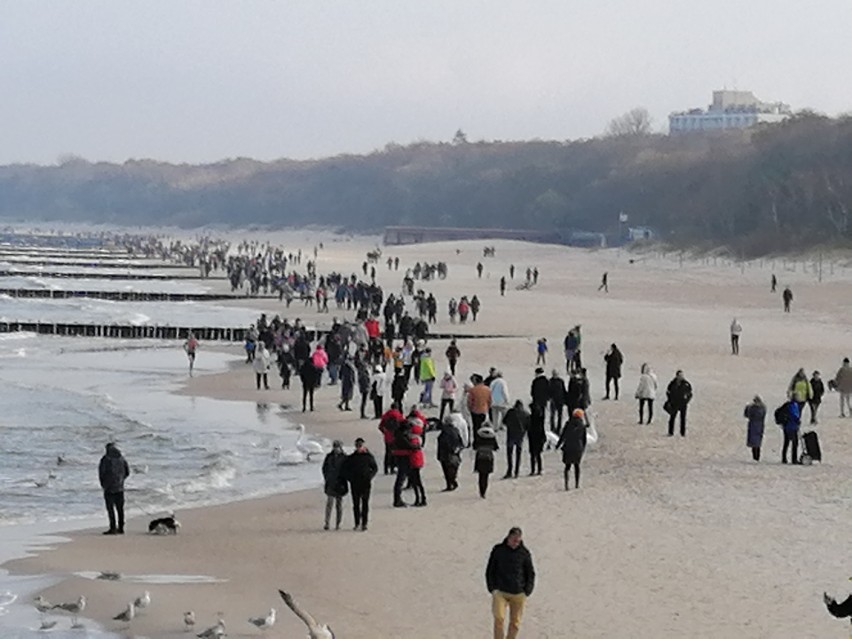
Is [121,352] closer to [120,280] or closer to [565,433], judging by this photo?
[565,433]

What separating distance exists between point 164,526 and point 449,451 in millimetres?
3644

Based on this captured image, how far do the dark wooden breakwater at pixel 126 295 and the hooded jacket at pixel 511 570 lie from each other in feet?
174

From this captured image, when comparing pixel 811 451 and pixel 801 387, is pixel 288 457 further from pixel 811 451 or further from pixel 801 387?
pixel 801 387

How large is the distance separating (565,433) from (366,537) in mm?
3050

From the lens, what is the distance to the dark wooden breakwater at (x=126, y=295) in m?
65.4

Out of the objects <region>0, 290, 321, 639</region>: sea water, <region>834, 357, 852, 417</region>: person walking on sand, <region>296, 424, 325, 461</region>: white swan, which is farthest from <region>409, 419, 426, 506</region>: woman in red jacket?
<region>834, 357, 852, 417</region>: person walking on sand

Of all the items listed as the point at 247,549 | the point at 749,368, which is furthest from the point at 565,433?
the point at 749,368

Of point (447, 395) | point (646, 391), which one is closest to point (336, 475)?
point (447, 395)

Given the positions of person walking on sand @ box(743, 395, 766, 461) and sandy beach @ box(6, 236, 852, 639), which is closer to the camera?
sandy beach @ box(6, 236, 852, 639)

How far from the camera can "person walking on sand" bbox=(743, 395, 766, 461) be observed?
67.2ft

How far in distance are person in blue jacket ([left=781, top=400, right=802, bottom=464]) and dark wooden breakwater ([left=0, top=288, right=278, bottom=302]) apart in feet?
147

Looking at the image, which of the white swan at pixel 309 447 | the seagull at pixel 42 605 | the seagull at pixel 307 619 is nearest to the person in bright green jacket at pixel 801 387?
the white swan at pixel 309 447

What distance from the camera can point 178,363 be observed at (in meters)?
38.4

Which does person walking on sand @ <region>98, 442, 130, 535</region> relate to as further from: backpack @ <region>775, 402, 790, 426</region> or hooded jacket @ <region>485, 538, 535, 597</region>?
backpack @ <region>775, 402, 790, 426</region>
